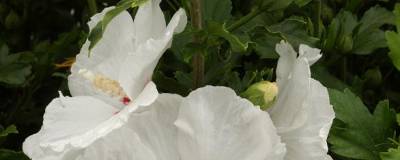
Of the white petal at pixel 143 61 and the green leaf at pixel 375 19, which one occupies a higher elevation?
the white petal at pixel 143 61

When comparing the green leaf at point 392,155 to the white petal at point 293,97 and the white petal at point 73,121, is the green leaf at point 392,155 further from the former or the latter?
the white petal at point 73,121

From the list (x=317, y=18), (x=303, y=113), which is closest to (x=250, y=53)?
(x=317, y=18)

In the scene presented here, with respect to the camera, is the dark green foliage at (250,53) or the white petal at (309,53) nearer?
the white petal at (309,53)

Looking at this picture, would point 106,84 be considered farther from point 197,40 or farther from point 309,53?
point 309,53

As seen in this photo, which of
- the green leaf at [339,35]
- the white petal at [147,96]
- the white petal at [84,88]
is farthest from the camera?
Result: the green leaf at [339,35]

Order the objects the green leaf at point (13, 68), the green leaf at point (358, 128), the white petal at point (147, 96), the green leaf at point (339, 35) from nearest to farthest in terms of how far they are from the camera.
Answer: the white petal at point (147, 96) → the green leaf at point (358, 128) → the green leaf at point (339, 35) → the green leaf at point (13, 68)

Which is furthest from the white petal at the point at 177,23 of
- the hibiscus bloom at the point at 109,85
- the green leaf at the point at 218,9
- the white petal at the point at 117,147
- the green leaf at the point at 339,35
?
the green leaf at the point at 339,35

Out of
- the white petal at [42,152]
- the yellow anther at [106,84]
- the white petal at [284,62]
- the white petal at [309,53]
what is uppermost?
the white petal at [309,53]
